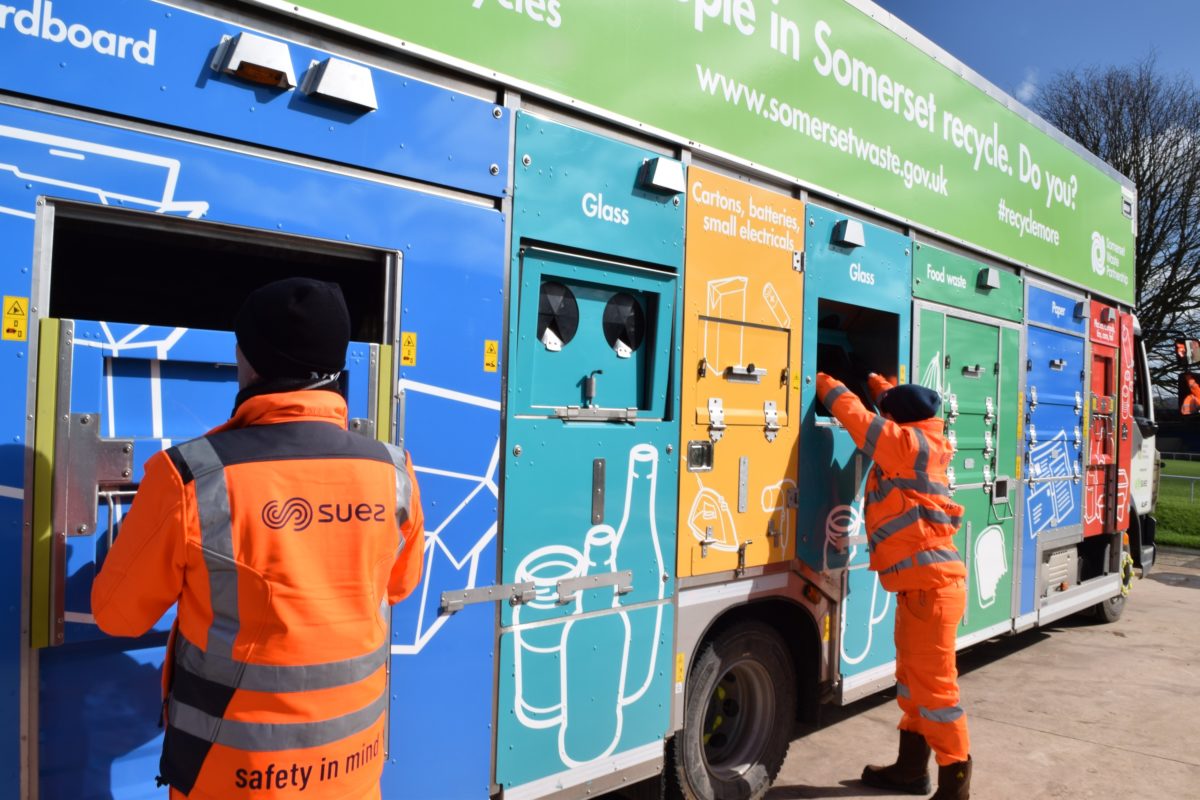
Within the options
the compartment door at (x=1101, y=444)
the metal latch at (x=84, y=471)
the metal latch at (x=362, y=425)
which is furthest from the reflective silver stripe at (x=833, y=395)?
the compartment door at (x=1101, y=444)

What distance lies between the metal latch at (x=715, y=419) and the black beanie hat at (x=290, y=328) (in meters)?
1.91

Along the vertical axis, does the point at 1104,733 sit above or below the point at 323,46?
below

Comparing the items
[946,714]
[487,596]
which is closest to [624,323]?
[487,596]

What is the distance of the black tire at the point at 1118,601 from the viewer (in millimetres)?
7617

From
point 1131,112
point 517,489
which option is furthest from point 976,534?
point 1131,112

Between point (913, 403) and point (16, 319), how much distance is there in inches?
138

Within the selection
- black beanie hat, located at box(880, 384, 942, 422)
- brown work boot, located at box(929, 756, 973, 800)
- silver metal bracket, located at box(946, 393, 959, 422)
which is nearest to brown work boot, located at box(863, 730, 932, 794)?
brown work boot, located at box(929, 756, 973, 800)

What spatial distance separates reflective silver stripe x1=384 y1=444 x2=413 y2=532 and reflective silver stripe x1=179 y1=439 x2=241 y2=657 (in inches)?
14.9

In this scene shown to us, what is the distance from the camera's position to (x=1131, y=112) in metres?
19.8

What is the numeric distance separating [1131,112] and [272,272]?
22252 millimetres

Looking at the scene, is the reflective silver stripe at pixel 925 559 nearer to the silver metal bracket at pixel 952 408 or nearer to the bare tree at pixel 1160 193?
the silver metal bracket at pixel 952 408

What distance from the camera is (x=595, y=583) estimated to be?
298 cm

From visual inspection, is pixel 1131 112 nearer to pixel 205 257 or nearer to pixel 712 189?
pixel 712 189

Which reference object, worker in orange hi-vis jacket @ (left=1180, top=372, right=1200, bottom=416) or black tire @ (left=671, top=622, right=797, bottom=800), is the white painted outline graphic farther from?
worker in orange hi-vis jacket @ (left=1180, top=372, right=1200, bottom=416)
